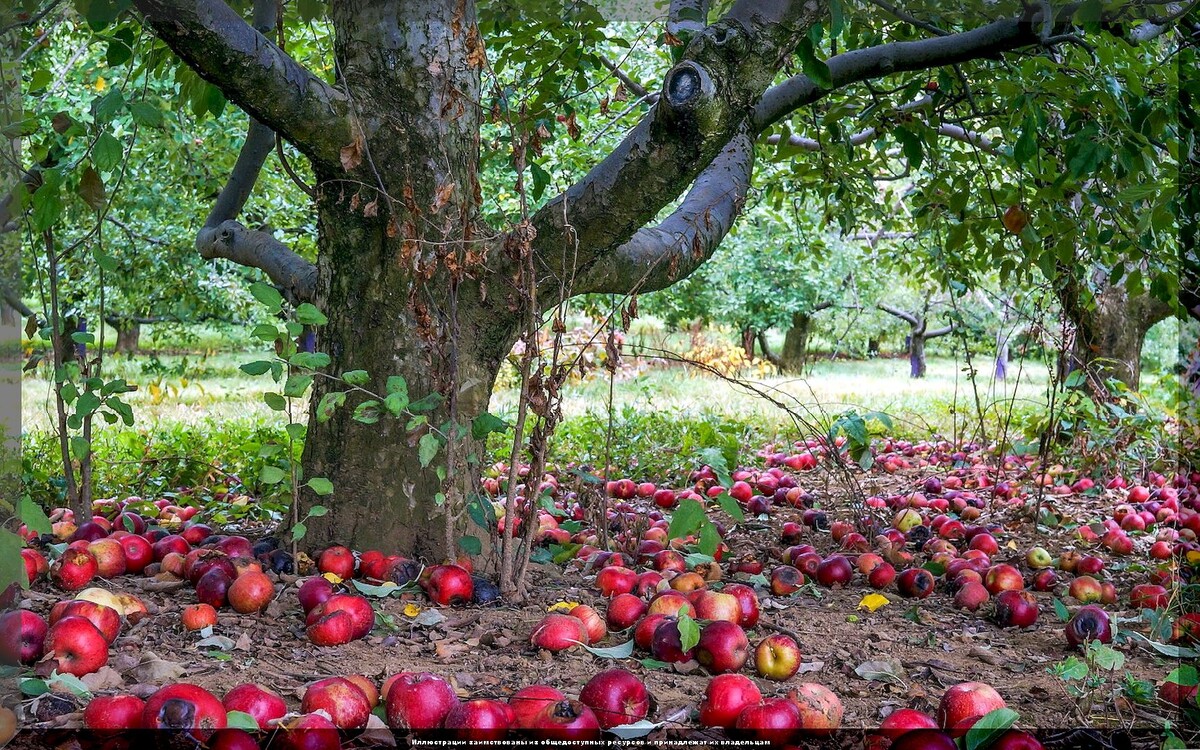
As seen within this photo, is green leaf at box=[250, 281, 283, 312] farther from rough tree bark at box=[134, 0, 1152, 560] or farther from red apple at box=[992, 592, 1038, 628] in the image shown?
red apple at box=[992, 592, 1038, 628]

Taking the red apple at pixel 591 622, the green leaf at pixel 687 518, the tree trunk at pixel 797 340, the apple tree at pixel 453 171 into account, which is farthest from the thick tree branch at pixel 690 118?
the tree trunk at pixel 797 340

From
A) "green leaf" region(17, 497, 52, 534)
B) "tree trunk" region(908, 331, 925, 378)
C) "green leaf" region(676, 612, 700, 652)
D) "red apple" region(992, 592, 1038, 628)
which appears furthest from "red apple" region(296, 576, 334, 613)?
"tree trunk" region(908, 331, 925, 378)

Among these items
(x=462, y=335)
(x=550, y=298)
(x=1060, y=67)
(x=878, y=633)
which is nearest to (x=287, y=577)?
(x=462, y=335)

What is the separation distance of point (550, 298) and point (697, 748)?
58.7 inches

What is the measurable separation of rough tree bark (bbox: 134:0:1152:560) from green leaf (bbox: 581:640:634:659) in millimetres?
598

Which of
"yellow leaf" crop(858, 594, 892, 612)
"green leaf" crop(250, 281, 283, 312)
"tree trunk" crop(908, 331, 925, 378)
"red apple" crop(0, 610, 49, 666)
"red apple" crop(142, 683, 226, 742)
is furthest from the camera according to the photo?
"tree trunk" crop(908, 331, 925, 378)

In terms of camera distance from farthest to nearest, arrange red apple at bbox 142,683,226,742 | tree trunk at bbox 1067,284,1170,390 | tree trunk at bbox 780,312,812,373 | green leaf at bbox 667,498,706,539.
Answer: tree trunk at bbox 780,312,812,373 → tree trunk at bbox 1067,284,1170,390 → green leaf at bbox 667,498,706,539 → red apple at bbox 142,683,226,742

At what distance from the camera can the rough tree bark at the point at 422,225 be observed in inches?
101

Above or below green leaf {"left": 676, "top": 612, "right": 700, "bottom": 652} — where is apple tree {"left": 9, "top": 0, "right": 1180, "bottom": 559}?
above

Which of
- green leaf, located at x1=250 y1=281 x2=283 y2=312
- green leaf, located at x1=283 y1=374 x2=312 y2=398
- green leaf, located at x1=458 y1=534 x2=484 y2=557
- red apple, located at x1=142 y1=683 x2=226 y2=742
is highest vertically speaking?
green leaf, located at x1=250 y1=281 x2=283 y2=312

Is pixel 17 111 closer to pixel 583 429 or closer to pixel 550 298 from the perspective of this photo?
pixel 550 298

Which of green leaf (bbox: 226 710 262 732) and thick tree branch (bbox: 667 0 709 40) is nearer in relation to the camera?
green leaf (bbox: 226 710 262 732)

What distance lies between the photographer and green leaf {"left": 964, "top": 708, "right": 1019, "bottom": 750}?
5.58ft

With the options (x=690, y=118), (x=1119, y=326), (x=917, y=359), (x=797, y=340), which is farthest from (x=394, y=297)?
(x=797, y=340)
